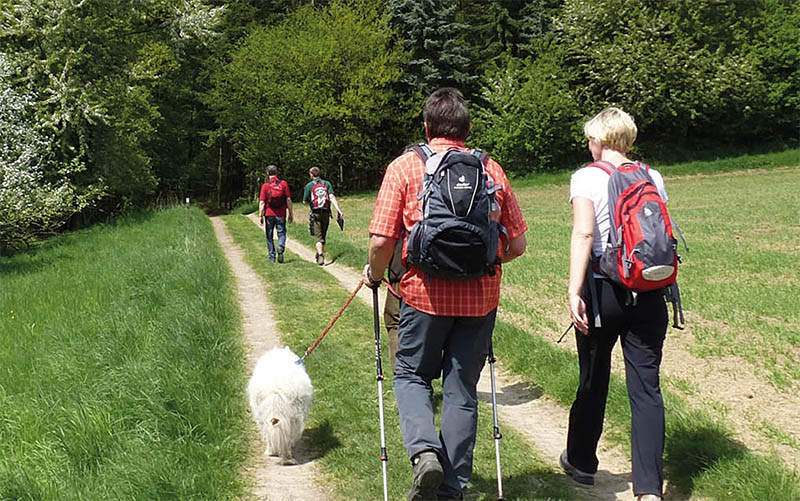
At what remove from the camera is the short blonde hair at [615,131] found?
4.25m

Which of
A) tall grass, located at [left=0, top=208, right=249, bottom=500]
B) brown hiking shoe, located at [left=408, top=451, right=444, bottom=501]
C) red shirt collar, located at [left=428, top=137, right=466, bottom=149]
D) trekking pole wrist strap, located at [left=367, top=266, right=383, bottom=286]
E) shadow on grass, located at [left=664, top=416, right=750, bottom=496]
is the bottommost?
shadow on grass, located at [left=664, top=416, right=750, bottom=496]

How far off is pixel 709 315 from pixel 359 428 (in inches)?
227

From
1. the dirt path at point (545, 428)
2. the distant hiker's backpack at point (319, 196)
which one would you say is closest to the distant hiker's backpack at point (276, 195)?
the distant hiker's backpack at point (319, 196)

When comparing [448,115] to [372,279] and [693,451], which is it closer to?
[372,279]

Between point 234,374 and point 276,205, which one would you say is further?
point 276,205

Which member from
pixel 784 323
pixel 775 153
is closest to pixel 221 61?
pixel 775 153

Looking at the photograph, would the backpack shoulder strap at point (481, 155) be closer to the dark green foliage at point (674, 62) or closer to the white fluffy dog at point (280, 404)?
the white fluffy dog at point (280, 404)

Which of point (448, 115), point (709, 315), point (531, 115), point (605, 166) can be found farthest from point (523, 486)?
point (531, 115)

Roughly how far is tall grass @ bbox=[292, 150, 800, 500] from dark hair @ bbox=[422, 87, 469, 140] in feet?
8.63

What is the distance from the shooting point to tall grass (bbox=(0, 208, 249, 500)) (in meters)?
4.34

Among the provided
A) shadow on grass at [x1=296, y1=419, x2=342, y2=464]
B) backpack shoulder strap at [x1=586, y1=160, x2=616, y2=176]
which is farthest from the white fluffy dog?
backpack shoulder strap at [x1=586, y1=160, x2=616, y2=176]

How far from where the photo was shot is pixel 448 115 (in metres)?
3.99

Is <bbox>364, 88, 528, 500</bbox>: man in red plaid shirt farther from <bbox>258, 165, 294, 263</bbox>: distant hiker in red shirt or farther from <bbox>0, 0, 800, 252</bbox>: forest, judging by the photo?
<bbox>0, 0, 800, 252</bbox>: forest

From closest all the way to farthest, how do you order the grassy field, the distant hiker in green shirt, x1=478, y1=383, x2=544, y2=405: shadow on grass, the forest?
the grassy field, x1=478, y1=383, x2=544, y2=405: shadow on grass, the distant hiker in green shirt, the forest
